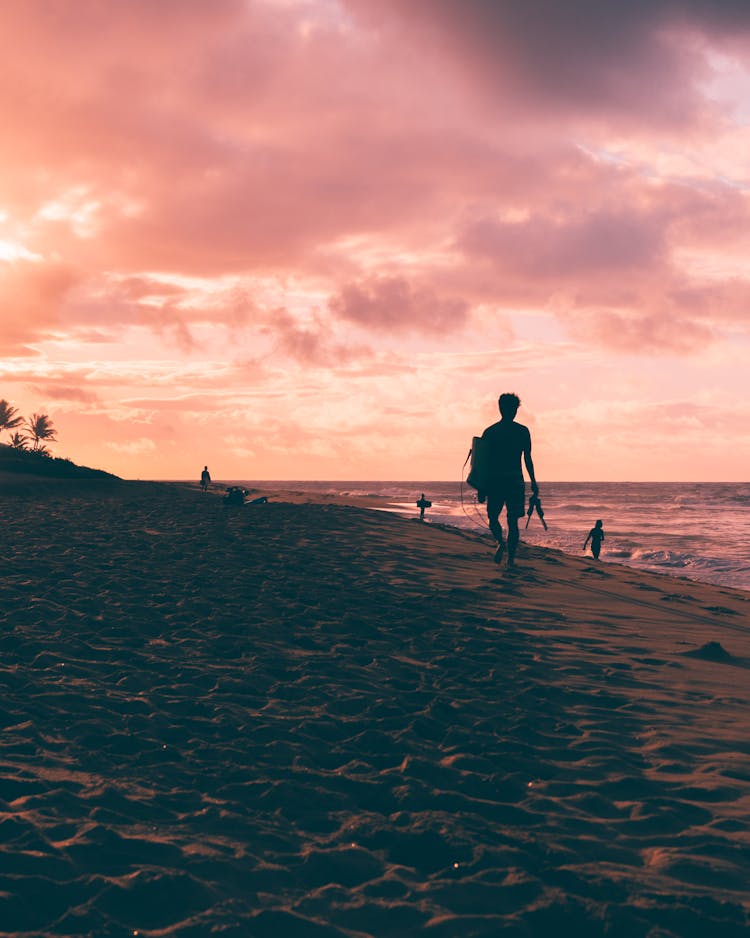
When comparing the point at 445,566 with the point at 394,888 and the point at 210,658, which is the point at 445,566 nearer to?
the point at 210,658

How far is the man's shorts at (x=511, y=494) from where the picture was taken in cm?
1188

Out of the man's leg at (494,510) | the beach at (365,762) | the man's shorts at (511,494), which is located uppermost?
the man's shorts at (511,494)

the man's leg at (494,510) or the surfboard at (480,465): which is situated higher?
the surfboard at (480,465)

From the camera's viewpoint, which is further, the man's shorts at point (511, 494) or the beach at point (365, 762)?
the man's shorts at point (511, 494)

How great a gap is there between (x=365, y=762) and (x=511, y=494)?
7.44m

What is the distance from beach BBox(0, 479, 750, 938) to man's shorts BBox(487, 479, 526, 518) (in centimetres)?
174

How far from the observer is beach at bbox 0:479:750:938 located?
3.40 m

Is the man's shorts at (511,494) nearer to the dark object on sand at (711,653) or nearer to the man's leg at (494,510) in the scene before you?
the man's leg at (494,510)

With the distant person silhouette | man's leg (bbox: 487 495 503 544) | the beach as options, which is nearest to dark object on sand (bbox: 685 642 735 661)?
the beach

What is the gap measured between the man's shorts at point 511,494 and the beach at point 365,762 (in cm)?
174

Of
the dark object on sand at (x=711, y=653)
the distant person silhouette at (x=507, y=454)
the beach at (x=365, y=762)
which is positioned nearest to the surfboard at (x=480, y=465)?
the distant person silhouette at (x=507, y=454)

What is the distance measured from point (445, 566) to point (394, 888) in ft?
31.5

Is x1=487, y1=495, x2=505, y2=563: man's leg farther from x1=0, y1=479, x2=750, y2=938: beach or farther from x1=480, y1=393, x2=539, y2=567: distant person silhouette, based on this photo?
x1=0, y1=479, x2=750, y2=938: beach

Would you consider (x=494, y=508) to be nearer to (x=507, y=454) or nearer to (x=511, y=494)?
(x=511, y=494)
